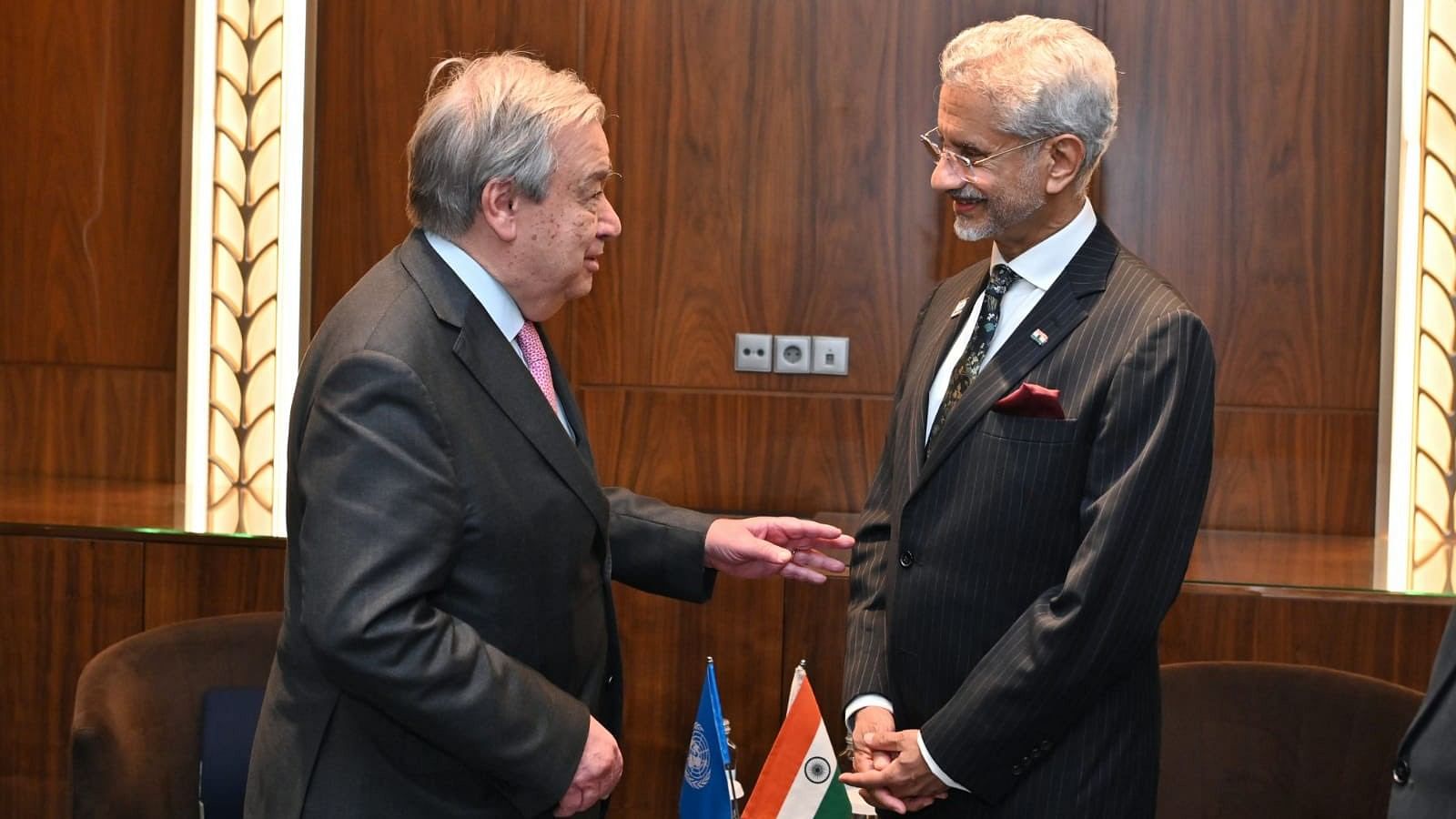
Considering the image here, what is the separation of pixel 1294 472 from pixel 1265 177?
765mm

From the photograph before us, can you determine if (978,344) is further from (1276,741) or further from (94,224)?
(94,224)

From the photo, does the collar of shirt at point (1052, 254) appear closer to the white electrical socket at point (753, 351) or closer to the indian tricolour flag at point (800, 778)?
the indian tricolour flag at point (800, 778)

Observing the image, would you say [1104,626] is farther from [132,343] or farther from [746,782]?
[132,343]

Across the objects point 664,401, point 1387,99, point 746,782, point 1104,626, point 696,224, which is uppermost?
point 1387,99

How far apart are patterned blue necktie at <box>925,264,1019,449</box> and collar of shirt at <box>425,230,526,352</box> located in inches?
25.9

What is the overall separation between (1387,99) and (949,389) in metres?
2.13

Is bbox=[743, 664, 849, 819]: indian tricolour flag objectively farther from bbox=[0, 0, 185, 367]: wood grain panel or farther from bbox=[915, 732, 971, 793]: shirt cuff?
bbox=[0, 0, 185, 367]: wood grain panel

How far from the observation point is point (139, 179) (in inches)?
165

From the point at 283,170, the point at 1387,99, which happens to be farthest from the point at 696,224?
the point at 1387,99

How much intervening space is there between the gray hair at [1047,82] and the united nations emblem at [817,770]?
3.59 ft

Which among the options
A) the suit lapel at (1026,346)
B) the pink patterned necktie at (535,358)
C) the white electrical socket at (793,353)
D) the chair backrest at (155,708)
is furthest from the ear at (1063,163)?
the white electrical socket at (793,353)

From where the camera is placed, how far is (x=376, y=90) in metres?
4.05

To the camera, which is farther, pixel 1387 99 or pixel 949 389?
pixel 1387 99

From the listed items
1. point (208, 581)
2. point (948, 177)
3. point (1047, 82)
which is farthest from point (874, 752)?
point (208, 581)
